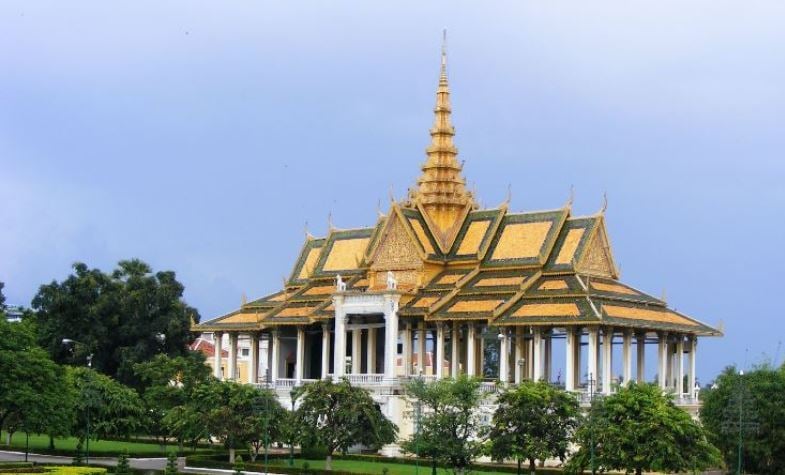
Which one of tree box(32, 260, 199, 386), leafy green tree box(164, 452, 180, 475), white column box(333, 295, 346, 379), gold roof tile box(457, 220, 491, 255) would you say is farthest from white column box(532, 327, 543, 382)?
tree box(32, 260, 199, 386)

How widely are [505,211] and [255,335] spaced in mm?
16453

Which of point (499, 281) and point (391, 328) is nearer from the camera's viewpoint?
point (391, 328)

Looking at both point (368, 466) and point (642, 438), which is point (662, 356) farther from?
point (642, 438)

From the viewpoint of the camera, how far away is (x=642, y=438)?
47594 millimetres

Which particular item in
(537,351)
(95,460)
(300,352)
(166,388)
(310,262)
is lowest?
(95,460)

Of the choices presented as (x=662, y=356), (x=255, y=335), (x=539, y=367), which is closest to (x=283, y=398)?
(x=255, y=335)

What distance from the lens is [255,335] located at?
7681 centimetres

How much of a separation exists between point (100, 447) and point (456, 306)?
60.1 ft

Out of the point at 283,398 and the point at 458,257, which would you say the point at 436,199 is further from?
the point at 283,398

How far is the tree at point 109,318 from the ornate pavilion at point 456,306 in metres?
6.11

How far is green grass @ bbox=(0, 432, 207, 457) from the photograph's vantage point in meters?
60.7

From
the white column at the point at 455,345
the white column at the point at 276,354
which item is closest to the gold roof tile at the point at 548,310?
the white column at the point at 455,345

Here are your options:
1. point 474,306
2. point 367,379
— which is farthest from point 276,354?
point 474,306

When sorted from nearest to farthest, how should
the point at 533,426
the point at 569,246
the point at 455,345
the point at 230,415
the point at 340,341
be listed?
the point at 533,426, the point at 230,415, the point at 569,246, the point at 455,345, the point at 340,341
